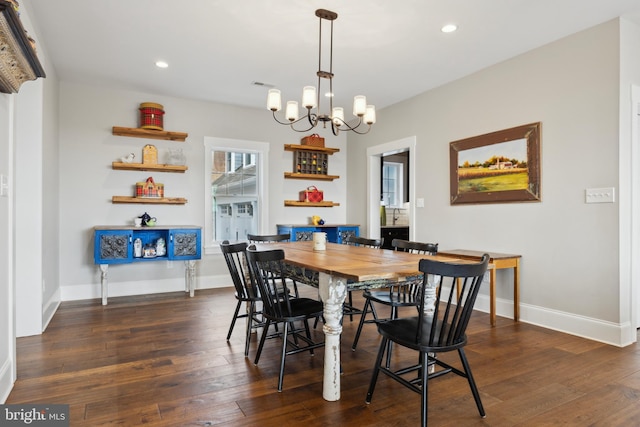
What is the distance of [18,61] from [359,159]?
4.89 metres

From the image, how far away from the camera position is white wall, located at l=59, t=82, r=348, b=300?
4742mm

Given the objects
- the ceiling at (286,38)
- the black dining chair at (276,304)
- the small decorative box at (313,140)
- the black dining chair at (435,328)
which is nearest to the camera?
the black dining chair at (435,328)

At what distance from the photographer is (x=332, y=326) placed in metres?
2.12

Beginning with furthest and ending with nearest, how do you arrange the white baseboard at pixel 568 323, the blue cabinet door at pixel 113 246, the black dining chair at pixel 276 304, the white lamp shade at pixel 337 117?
the blue cabinet door at pixel 113 246, the white lamp shade at pixel 337 117, the white baseboard at pixel 568 323, the black dining chair at pixel 276 304

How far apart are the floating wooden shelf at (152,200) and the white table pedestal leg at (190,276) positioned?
2.75 ft

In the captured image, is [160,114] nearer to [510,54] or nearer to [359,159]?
[359,159]

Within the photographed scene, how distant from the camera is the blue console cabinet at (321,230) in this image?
5.63m

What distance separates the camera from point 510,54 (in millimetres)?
3869

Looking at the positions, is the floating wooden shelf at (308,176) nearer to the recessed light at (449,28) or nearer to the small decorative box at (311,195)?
the small decorative box at (311,195)

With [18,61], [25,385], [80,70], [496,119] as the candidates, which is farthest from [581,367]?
[80,70]

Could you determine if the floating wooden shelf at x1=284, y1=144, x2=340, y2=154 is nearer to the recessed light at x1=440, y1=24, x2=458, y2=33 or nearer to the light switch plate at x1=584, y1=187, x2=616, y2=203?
the recessed light at x1=440, y1=24, x2=458, y2=33

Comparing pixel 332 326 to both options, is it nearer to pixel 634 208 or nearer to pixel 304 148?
pixel 634 208

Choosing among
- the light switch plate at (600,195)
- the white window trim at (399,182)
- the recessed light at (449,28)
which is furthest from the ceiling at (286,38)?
the white window trim at (399,182)

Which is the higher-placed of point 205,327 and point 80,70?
point 80,70
